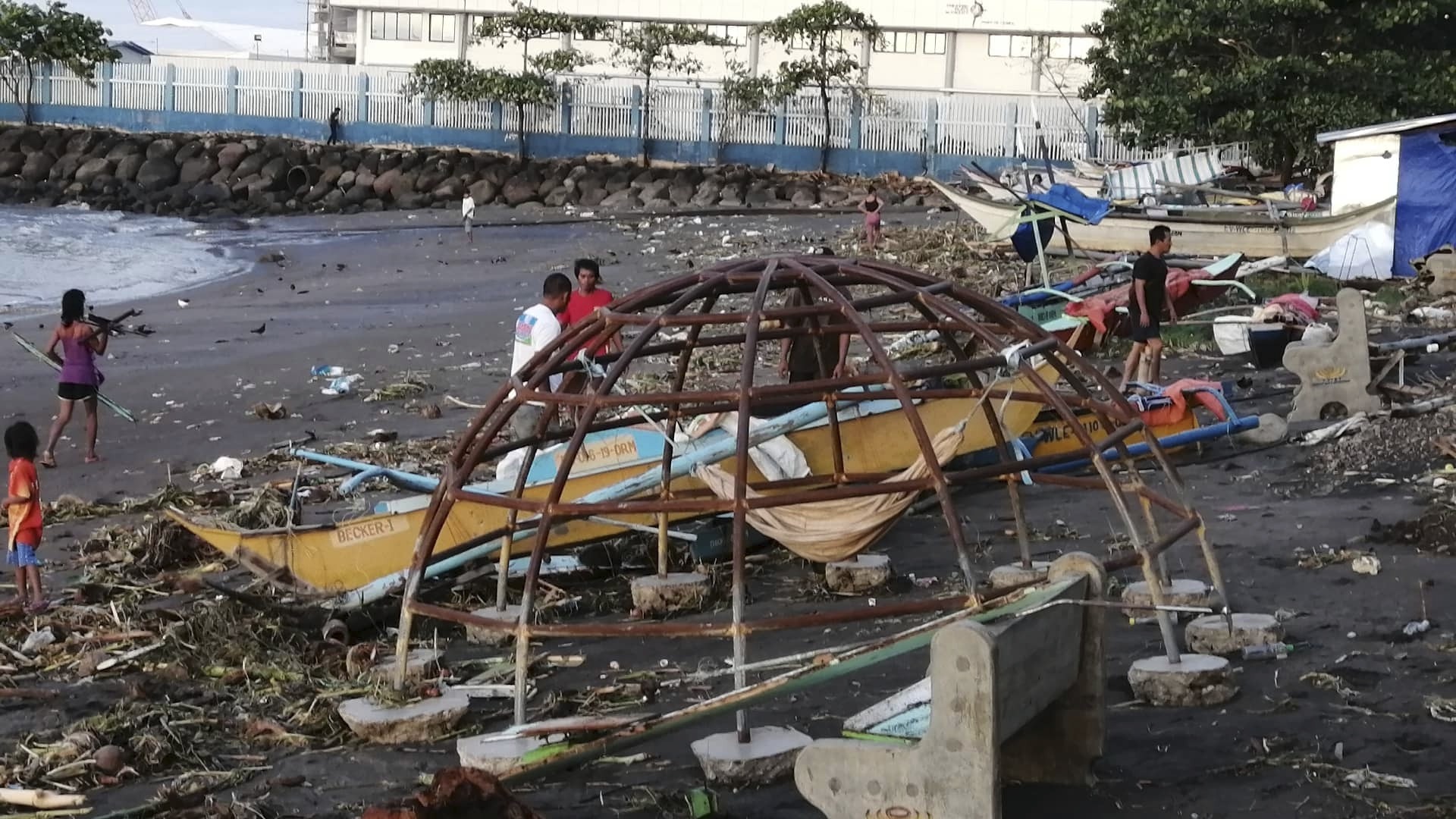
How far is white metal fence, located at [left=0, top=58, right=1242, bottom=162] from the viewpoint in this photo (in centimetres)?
3575

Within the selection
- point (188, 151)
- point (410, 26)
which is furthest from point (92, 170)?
point (410, 26)

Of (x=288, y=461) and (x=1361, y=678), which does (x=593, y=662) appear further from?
(x=288, y=461)

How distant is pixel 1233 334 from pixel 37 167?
34.7 meters

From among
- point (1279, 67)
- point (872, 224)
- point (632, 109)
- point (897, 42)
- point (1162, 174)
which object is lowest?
point (872, 224)

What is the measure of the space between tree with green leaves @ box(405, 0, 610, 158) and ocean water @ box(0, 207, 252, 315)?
24.7 ft

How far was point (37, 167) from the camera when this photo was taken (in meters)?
40.5

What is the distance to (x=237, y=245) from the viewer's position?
1184 inches

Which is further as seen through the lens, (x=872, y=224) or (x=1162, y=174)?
(x=1162, y=174)

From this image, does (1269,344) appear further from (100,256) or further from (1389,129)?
(100,256)

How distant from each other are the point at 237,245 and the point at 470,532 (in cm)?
2341

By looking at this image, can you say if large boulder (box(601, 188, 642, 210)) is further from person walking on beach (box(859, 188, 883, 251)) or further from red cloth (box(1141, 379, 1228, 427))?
red cloth (box(1141, 379, 1228, 427))

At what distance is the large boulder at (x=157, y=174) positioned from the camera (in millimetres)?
38956

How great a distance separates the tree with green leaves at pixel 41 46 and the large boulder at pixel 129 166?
4401 millimetres

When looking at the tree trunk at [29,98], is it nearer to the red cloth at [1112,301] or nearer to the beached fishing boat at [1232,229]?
the beached fishing boat at [1232,229]
